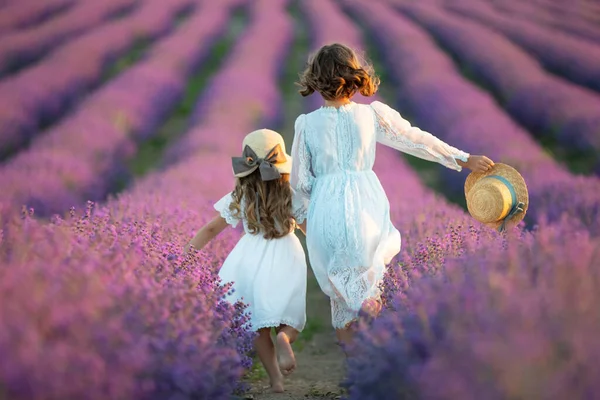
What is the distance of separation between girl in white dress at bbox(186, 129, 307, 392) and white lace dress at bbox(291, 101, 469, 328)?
0.10 m

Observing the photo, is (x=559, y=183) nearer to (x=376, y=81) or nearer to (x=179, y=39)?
(x=376, y=81)

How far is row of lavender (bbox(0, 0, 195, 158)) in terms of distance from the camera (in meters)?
6.89

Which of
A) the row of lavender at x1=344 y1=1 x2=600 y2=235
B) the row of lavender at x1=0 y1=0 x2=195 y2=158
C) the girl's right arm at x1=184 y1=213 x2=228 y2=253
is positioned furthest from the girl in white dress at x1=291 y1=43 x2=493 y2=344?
the row of lavender at x1=0 y1=0 x2=195 y2=158

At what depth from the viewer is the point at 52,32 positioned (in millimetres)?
8930

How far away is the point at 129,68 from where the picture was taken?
348 inches

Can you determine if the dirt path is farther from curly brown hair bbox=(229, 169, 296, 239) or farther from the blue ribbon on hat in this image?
the blue ribbon on hat

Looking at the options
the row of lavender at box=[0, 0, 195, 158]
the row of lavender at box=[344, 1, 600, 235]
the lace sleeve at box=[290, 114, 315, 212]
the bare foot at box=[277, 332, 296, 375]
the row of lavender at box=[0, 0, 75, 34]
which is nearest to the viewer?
the bare foot at box=[277, 332, 296, 375]

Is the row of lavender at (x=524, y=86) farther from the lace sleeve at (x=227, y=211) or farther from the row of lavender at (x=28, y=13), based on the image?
the row of lavender at (x=28, y=13)

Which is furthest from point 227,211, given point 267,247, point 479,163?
point 479,163

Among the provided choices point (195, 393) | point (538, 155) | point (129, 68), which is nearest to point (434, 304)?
point (195, 393)

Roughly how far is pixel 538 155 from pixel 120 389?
452cm

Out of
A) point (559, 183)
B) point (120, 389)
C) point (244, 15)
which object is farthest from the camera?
point (244, 15)

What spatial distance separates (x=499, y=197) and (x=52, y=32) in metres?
7.17

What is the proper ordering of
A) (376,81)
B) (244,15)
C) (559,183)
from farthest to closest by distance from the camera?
(244,15), (559,183), (376,81)
